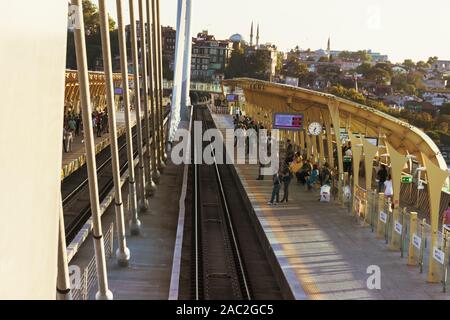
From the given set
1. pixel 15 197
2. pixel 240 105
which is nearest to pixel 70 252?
pixel 15 197

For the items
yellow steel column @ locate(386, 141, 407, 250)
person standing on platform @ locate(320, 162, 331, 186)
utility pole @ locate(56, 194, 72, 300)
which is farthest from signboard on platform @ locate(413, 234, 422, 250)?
person standing on platform @ locate(320, 162, 331, 186)

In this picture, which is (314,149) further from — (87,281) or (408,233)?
(87,281)

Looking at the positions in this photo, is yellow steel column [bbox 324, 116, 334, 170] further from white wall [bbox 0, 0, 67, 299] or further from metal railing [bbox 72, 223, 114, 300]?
white wall [bbox 0, 0, 67, 299]

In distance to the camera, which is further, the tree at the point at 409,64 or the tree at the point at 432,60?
the tree at the point at 432,60

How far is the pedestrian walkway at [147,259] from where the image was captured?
467 inches

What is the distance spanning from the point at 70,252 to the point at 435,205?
18.7 ft

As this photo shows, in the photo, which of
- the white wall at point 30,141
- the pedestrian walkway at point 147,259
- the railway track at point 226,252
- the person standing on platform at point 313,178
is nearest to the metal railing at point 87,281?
the pedestrian walkway at point 147,259

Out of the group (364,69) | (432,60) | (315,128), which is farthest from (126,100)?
(432,60)

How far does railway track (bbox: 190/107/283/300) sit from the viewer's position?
45.2 feet

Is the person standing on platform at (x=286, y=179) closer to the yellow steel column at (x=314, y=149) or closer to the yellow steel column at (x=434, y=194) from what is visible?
the yellow steel column at (x=434, y=194)

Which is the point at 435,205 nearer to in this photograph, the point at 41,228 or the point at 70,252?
the point at 70,252

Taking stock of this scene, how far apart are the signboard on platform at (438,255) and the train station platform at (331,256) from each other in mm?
375

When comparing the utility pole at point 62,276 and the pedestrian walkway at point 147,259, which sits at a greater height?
the utility pole at point 62,276
